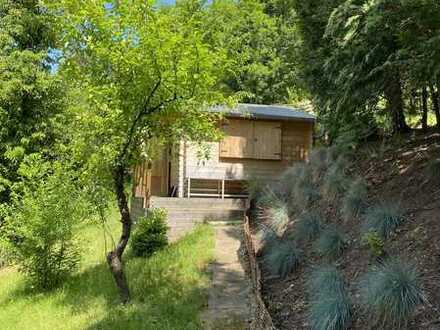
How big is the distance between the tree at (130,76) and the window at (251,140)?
246 inches

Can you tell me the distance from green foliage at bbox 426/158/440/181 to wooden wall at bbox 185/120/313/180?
23.7ft

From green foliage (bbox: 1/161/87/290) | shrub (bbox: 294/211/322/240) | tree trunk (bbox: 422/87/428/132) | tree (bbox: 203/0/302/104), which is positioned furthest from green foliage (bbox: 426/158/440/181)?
tree (bbox: 203/0/302/104)

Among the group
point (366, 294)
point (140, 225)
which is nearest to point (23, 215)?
point (140, 225)

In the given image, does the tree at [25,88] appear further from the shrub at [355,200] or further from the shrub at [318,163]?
the shrub at [355,200]

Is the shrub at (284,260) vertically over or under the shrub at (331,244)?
under

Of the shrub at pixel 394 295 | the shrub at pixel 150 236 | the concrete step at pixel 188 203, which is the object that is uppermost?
the concrete step at pixel 188 203

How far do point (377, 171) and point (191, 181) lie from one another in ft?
22.9

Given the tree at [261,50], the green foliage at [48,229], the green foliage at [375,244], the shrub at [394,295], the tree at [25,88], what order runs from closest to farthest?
the shrub at [394,295], the green foliage at [375,244], the green foliage at [48,229], the tree at [25,88], the tree at [261,50]

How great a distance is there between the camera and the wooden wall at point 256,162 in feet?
44.2

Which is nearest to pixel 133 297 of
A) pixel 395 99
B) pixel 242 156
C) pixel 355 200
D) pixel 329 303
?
pixel 355 200

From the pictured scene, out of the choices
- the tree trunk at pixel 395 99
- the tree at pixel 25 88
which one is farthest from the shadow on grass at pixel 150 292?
the tree at pixel 25 88

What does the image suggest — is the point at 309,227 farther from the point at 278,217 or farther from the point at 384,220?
the point at 384,220

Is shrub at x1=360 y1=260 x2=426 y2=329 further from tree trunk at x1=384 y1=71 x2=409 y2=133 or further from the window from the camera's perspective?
the window

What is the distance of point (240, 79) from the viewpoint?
25.5 metres
